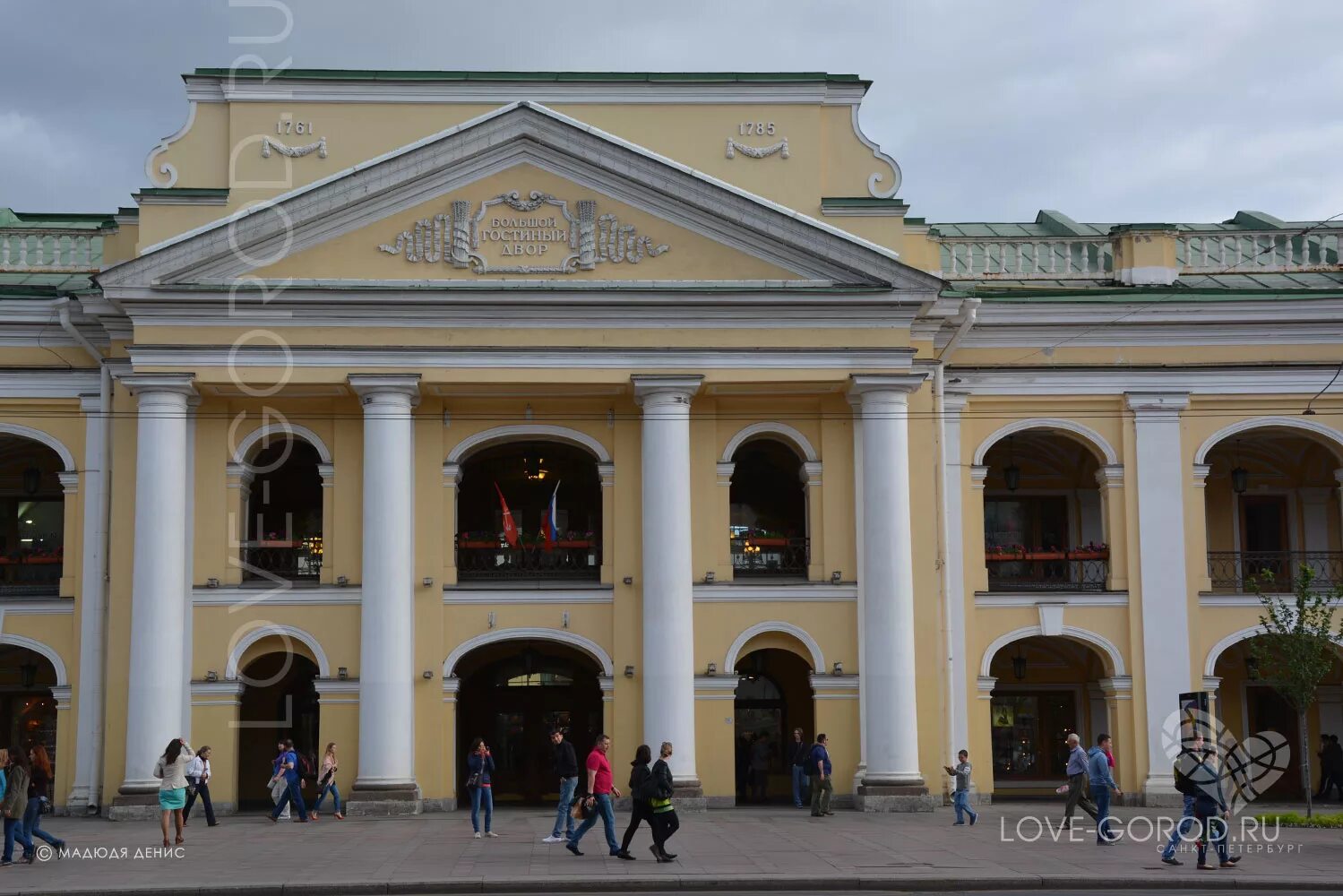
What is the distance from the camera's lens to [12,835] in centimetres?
2127

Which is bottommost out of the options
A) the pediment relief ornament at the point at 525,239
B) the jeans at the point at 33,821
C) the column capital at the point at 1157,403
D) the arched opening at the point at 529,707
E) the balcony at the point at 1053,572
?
the jeans at the point at 33,821

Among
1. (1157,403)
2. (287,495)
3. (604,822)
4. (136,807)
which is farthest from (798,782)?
(136,807)

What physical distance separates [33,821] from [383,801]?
8.05 metres

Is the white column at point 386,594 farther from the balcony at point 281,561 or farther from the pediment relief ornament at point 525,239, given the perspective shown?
the pediment relief ornament at point 525,239

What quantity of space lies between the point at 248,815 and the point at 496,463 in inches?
325

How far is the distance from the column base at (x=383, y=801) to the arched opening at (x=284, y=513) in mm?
4354

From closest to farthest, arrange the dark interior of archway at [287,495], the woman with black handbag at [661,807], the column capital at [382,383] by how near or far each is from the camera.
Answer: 1. the woman with black handbag at [661,807]
2. the column capital at [382,383]
3. the dark interior of archway at [287,495]

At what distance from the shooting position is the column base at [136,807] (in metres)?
28.3

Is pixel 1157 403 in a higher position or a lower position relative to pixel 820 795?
higher

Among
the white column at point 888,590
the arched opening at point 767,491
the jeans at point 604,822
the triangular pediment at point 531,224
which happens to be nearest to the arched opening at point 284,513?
the triangular pediment at point 531,224

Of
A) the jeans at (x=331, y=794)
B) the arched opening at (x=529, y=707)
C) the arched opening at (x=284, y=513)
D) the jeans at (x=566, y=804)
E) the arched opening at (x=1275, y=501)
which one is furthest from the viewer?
the arched opening at (x=1275, y=501)

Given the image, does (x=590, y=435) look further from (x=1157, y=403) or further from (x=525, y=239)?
(x=1157, y=403)

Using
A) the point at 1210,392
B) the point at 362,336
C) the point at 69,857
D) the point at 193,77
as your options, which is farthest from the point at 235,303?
the point at 1210,392

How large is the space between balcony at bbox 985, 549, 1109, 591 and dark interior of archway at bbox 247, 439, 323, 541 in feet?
43.5
